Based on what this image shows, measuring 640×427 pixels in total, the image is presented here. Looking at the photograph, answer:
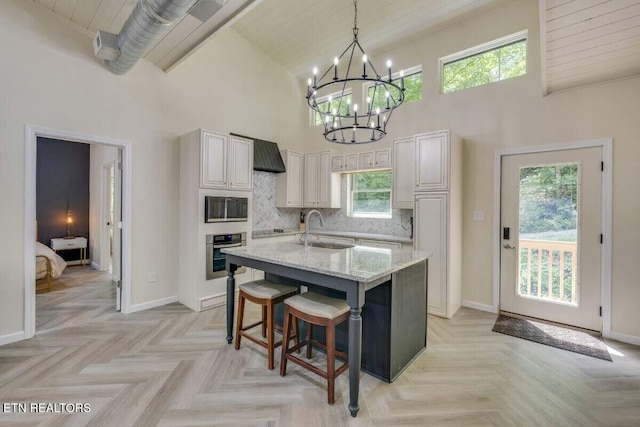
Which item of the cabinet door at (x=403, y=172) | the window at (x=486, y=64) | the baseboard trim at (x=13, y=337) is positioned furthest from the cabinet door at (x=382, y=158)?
the baseboard trim at (x=13, y=337)

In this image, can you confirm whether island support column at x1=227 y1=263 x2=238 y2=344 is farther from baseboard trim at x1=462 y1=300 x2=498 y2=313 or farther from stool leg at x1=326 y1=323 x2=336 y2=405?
baseboard trim at x1=462 y1=300 x2=498 y2=313

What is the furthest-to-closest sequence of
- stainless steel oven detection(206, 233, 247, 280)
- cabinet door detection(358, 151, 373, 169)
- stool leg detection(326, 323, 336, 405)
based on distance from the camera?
cabinet door detection(358, 151, 373, 169) < stainless steel oven detection(206, 233, 247, 280) < stool leg detection(326, 323, 336, 405)

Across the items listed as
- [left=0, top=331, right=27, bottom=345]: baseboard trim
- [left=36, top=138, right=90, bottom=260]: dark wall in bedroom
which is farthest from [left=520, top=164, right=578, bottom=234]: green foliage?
[left=36, top=138, right=90, bottom=260]: dark wall in bedroom

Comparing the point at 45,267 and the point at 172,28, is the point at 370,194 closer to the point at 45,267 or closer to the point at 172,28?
the point at 172,28

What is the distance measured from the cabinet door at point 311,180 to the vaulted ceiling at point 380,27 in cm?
175

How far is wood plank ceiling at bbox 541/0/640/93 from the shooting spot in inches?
93.3

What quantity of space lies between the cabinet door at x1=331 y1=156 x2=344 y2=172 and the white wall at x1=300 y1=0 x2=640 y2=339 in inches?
29.7

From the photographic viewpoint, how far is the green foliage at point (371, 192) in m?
4.85

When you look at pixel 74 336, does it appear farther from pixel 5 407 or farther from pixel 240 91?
pixel 240 91

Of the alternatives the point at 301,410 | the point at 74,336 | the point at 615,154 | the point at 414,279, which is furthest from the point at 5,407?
the point at 615,154

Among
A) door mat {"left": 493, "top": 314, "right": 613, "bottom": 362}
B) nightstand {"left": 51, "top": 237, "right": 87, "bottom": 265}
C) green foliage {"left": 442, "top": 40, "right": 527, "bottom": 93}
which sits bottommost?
door mat {"left": 493, "top": 314, "right": 613, "bottom": 362}

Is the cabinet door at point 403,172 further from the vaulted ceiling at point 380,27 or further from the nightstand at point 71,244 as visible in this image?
the nightstand at point 71,244

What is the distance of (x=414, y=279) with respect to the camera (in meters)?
2.49

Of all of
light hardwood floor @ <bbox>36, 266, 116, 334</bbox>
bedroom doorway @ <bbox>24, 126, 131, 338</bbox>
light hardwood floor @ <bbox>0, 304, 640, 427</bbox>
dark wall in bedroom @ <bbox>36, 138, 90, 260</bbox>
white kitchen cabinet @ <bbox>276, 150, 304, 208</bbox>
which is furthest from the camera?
dark wall in bedroom @ <bbox>36, 138, 90, 260</bbox>
